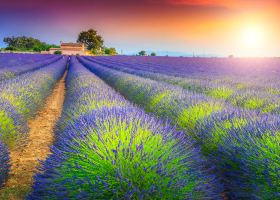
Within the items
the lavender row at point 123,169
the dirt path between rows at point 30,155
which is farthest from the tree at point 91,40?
the lavender row at point 123,169

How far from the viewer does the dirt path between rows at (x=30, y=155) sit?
3.46m

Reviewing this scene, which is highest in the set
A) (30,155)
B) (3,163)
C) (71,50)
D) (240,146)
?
(240,146)

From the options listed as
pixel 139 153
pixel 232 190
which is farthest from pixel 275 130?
pixel 139 153

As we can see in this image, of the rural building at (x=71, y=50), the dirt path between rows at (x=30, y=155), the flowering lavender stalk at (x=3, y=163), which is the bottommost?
the rural building at (x=71, y=50)

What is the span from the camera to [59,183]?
7.43ft

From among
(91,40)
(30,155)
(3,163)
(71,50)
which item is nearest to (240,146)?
(3,163)

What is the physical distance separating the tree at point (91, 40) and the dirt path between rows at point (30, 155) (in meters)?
91.6

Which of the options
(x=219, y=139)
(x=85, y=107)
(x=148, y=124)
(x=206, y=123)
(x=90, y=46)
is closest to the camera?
(x=148, y=124)

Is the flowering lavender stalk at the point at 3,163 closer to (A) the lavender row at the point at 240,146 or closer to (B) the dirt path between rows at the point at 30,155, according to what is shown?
(B) the dirt path between rows at the point at 30,155

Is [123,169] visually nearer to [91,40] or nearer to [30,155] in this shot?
[30,155]

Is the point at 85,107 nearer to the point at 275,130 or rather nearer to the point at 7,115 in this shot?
the point at 7,115

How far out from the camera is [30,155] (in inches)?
185

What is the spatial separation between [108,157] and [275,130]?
60.3 inches

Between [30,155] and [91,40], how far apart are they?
96090 millimetres
